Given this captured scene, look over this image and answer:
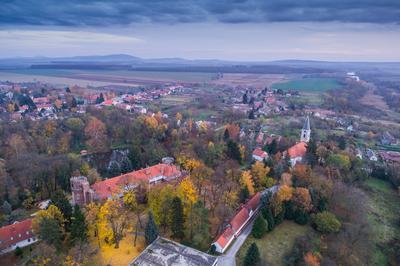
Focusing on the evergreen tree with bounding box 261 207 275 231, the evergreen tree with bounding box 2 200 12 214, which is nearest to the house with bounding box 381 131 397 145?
the evergreen tree with bounding box 261 207 275 231

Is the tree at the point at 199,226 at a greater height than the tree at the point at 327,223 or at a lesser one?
greater

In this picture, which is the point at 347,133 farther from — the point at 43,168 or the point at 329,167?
the point at 43,168

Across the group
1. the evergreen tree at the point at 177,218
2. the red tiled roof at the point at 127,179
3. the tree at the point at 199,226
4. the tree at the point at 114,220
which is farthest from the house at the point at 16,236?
the tree at the point at 199,226

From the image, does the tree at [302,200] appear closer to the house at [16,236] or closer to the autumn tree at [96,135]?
the house at [16,236]

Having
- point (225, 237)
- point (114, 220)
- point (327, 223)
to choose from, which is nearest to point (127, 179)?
point (114, 220)

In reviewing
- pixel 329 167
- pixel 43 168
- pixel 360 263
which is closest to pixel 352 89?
pixel 329 167

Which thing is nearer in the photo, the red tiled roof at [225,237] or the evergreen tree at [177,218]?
the evergreen tree at [177,218]

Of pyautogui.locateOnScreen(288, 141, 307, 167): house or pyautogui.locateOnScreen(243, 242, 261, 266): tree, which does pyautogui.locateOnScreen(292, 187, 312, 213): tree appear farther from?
pyautogui.locateOnScreen(288, 141, 307, 167): house
